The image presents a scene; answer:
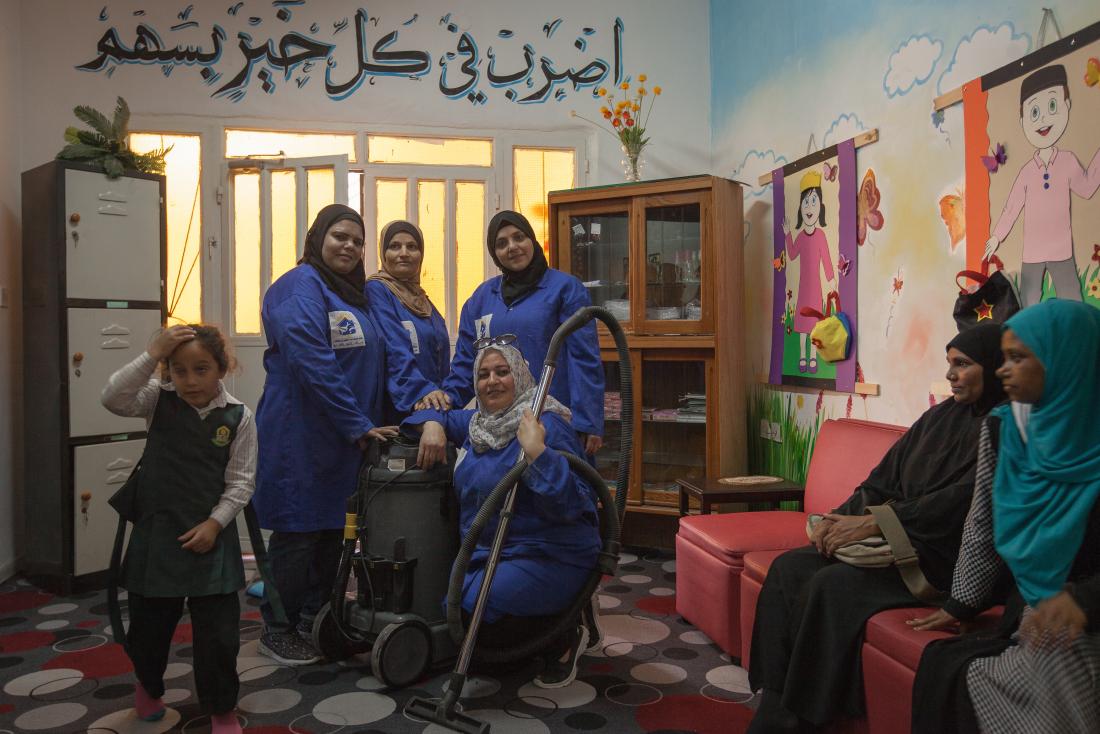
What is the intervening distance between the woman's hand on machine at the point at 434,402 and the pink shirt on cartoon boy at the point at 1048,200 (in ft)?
6.03

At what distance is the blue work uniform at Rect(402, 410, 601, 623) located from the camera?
94.4 inches

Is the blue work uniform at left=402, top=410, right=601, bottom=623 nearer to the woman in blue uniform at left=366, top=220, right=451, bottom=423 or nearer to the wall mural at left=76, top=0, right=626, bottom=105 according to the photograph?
the woman in blue uniform at left=366, top=220, right=451, bottom=423

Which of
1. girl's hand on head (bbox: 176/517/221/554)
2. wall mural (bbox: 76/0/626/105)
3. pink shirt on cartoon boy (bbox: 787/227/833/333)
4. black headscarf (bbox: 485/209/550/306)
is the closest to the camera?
girl's hand on head (bbox: 176/517/221/554)

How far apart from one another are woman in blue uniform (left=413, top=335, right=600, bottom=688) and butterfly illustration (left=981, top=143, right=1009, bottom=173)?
1.54 meters

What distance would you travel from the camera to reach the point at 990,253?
8.27ft

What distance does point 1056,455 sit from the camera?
1.62m

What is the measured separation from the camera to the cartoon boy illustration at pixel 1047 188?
86.8 inches

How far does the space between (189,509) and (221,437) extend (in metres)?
0.20

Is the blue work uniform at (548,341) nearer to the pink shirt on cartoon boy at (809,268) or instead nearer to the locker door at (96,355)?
the pink shirt on cartoon boy at (809,268)

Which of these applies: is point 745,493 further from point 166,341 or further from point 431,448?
point 166,341

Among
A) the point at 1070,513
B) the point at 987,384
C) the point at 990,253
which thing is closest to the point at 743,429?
the point at 990,253

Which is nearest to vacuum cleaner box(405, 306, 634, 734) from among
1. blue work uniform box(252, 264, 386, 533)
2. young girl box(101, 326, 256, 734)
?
young girl box(101, 326, 256, 734)

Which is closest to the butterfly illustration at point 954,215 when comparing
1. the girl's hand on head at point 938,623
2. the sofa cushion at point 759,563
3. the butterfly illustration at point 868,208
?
the butterfly illustration at point 868,208

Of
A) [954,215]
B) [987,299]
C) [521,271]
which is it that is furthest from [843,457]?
[521,271]
